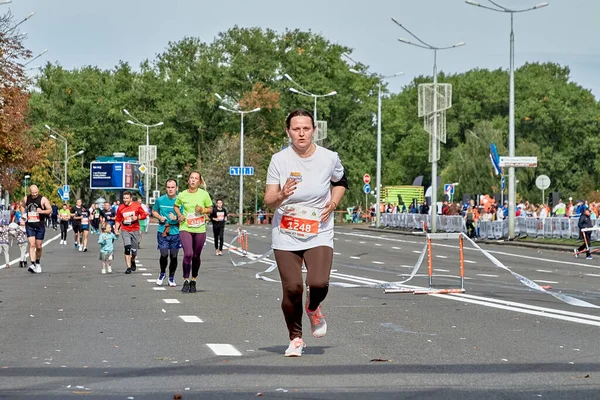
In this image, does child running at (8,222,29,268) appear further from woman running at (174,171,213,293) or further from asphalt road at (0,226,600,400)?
woman running at (174,171,213,293)

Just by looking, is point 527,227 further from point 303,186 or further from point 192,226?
point 303,186

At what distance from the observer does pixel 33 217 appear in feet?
78.8

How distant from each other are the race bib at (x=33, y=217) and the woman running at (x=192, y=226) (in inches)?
266

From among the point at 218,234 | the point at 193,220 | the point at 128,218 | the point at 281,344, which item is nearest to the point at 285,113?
the point at 218,234

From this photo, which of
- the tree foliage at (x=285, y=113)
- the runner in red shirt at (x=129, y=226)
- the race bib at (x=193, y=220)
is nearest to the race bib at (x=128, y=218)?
the runner in red shirt at (x=129, y=226)

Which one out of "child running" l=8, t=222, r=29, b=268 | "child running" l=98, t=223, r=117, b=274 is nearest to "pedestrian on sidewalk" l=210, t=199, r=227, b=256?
"child running" l=8, t=222, r=29, b=268

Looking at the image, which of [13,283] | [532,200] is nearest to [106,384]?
[13,283]

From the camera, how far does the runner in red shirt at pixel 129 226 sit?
24.5 metres

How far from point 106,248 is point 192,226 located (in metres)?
6.76

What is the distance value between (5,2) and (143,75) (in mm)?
67443

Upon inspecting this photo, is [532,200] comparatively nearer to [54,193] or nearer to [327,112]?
[327,112]

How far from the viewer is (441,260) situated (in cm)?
3155

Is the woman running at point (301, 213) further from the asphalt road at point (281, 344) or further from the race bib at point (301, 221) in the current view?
the asphalt road at point (281, 344)

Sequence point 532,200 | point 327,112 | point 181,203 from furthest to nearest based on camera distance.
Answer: point 532,200 < point 327,112 < point 181,203
